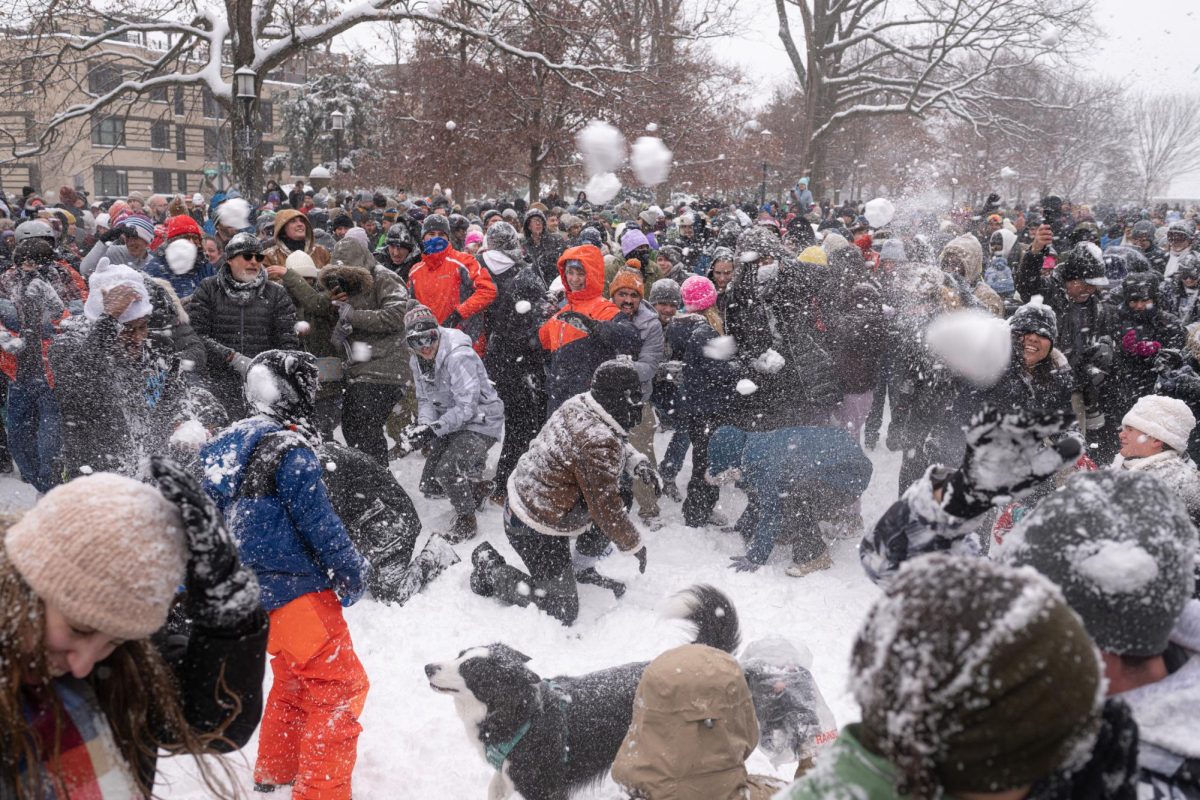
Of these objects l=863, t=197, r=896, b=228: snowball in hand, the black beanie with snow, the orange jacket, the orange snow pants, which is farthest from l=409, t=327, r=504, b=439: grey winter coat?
l=863, t=197, r=896, b=228: snowball in hand

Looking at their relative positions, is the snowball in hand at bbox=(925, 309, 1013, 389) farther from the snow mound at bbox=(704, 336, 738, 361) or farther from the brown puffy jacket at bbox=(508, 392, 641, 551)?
the brown puffy jacket at bbox=(508, 392, 641, 551)

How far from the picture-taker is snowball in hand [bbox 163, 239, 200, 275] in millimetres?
6945

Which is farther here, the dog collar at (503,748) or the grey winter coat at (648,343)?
the grey winter coat at (648,343)

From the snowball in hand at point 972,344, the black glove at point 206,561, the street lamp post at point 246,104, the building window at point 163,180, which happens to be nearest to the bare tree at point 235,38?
the street lamp post at point 246,104

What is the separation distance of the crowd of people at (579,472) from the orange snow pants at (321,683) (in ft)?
0.04

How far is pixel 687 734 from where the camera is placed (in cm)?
246

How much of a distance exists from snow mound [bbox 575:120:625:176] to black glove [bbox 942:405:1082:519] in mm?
17915

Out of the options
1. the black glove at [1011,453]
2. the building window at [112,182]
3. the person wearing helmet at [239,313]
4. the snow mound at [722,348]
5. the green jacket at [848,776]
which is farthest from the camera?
the building window at [112,182]

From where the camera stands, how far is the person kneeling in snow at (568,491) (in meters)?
4.74

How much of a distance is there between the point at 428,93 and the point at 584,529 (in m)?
17.5

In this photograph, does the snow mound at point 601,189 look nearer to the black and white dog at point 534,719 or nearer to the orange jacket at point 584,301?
the orange jacket at point 584,301

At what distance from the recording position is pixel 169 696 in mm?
1845

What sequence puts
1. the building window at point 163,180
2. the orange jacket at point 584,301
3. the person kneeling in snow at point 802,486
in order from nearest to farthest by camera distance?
the person kneeling in snow at point 802,486 < the orange jacket at point 584,301 < the building window at point 163,180

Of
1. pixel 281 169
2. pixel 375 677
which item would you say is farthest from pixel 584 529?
pixel 281 169
